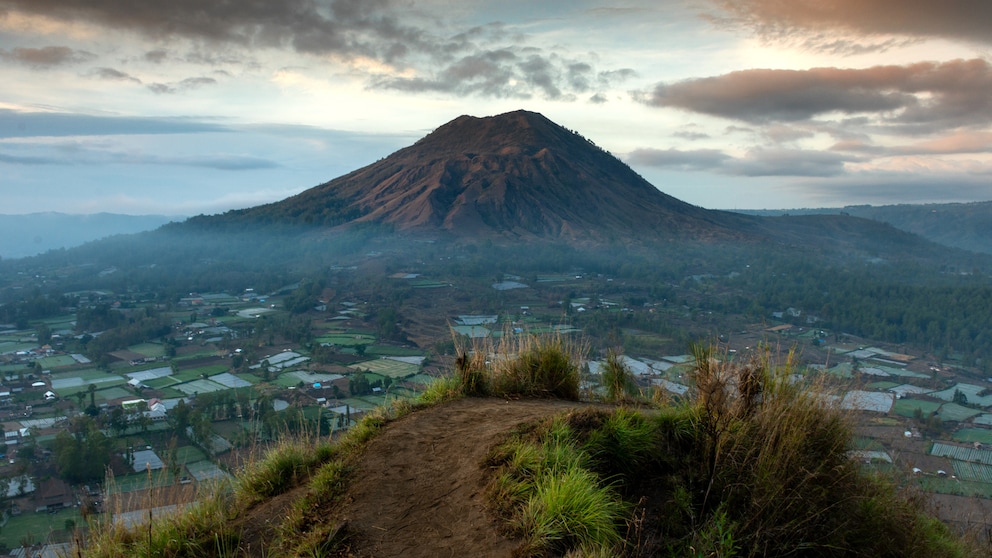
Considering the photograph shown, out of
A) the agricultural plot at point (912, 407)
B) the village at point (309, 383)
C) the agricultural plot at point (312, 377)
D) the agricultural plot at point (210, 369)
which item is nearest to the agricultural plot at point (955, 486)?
the village at point (309, 383)

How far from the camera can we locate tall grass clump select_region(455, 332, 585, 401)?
7.64 m

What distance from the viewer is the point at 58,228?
15900 cm

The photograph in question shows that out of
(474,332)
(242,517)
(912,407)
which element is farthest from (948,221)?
(242,517)

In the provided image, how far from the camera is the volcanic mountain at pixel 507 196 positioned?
94250 millimetres

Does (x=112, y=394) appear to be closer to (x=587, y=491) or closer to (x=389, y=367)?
(x=389, y=367)

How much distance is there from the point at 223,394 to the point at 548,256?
59.7m

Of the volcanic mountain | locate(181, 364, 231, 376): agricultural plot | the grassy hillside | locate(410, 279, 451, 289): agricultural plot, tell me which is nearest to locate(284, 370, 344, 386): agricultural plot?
locate(181, 364, 231, 376): agricultural plot

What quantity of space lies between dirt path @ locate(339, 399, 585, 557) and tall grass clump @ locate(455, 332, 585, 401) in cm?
107

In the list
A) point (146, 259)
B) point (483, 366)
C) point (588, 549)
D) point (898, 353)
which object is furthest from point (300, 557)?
point (146, 259)

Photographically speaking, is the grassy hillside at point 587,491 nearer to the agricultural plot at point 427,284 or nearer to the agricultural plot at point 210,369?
the agricultural plot at point 210,369

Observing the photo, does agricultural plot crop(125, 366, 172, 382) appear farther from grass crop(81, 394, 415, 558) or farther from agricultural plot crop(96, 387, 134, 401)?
grass crop(81, 394, 415, 558)

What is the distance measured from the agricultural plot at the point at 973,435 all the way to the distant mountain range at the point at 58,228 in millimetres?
141132

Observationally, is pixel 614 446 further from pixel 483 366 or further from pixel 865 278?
pixel 865 278

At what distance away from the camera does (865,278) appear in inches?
3039
